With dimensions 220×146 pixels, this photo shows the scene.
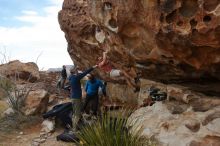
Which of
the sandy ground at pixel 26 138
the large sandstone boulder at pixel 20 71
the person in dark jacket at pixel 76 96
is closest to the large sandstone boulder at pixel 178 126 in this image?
the person in dark jacket at pixel 76 96

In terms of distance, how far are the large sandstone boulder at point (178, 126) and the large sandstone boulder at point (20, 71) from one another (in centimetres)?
1272

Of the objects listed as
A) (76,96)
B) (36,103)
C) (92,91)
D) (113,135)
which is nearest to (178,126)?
(113,135)

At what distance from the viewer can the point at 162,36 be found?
8461mm

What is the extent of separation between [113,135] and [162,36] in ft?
7.44

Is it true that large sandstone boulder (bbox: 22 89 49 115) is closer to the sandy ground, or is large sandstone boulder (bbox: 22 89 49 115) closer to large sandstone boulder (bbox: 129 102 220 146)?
the sandy ground

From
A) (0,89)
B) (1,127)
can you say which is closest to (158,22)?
(1,127)

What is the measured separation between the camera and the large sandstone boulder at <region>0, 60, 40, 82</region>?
22.2 metres

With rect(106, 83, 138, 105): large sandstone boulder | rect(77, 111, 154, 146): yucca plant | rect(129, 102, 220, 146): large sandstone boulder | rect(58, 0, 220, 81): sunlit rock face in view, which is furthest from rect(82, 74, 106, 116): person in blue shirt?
rect(77, 111, 154, 146): yucca plant

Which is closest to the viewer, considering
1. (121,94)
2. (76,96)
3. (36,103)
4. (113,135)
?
(113,135)

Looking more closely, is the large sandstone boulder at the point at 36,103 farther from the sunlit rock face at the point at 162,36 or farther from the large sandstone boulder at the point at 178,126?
the large sandstone boulder at the point at 178,126

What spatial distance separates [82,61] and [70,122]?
393 cm

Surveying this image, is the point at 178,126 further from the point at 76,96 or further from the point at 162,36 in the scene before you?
the point at 76,96

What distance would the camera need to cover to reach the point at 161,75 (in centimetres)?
1039

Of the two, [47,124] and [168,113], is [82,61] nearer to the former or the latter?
[47,124]
